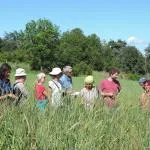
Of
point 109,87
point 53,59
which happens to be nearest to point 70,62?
point 53,59

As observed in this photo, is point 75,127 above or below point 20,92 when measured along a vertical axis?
below

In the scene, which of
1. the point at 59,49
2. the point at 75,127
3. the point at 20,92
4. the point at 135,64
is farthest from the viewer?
the point at 59,49

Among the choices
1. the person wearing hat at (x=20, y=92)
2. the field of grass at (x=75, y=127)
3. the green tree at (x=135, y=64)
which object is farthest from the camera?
the green tree at (x=135, y=64)

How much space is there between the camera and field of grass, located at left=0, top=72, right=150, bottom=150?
18.0 feet

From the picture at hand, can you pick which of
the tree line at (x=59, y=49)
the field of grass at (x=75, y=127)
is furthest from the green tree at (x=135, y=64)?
the tree line at (x=59, y=49)

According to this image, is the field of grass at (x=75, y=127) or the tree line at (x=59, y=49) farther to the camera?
the tree line at (x=59, y=49)

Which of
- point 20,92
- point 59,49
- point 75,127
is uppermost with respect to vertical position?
point 59,49

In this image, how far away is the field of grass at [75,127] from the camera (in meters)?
5.50

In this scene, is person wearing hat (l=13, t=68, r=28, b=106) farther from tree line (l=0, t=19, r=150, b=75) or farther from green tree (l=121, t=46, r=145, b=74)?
tree line (l=0, t=19, r=150, b=75)

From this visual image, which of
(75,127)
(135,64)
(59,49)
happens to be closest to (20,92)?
(75,127)

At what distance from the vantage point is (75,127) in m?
5.84

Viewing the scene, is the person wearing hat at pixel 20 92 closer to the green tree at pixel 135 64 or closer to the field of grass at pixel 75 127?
the field of grass at pixel 75 127

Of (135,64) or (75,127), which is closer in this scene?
(75,127)

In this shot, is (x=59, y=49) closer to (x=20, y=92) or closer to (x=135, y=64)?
(x=135, y=64)
